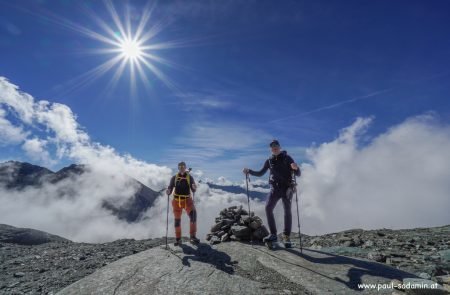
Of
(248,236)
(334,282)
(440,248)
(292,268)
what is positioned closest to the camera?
(334,282)

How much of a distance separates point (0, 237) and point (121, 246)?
19.0 metres

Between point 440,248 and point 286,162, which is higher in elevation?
point 286,162

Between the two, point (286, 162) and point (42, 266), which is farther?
point (42, 266)

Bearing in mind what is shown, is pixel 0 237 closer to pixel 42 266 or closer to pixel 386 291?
pixel 42 266

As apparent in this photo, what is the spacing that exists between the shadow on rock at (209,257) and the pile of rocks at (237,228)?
1668mm

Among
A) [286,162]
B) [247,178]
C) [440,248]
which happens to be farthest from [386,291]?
[440,248]

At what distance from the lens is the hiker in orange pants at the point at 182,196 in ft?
48.8

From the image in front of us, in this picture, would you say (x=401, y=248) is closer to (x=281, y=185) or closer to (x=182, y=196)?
(x=281, y=185)

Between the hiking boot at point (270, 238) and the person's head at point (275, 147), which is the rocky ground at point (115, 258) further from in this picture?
the person's head at point (275, 147)

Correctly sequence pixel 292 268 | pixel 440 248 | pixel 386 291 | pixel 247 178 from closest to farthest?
pixel 386 291 < pixel 292 268 < pixel 247 178 < pixel 440 248

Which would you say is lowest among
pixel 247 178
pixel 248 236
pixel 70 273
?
pixel 70 273

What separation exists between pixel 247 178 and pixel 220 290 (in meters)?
7.23

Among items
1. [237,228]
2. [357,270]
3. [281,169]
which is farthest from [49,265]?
[357,270]

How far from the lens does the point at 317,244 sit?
20.0 m
